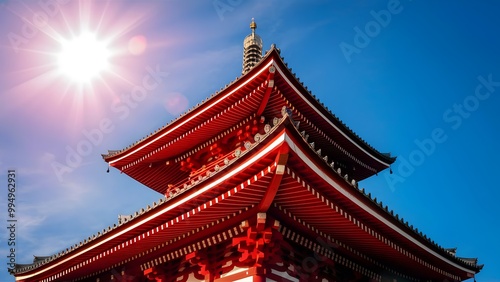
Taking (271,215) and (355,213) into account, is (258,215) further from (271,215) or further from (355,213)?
(355,213)

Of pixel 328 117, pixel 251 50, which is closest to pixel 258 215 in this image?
pixel 328 117

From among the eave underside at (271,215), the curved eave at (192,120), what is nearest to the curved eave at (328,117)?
the curved eave at (192,120)

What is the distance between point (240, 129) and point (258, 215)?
6561 millimetres

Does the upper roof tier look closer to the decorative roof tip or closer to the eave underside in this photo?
the decorative roof tip

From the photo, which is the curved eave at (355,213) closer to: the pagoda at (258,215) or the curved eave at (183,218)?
the pagoda at (258,215)

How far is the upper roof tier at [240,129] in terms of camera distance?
1555 cm

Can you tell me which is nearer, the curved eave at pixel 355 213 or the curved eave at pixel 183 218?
the curved eave at pixel 183 218

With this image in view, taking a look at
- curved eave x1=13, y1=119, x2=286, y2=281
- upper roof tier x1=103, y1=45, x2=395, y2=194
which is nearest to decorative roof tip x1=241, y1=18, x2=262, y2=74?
upper roof tier x1=103, y1=45, x2=395, y2=194

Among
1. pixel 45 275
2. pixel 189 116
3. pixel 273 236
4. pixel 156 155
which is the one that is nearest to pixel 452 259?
pixel 273 236

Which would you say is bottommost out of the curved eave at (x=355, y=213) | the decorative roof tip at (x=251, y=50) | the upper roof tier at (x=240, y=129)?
the curved eave at (x=355, y=213)

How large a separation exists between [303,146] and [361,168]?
1210 centimetres

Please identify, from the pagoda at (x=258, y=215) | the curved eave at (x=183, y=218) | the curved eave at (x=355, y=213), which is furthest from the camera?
the pagoda at (x=258, y=215)

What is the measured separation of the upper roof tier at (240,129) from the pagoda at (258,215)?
5 cm

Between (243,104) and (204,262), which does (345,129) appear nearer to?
(243,104)
